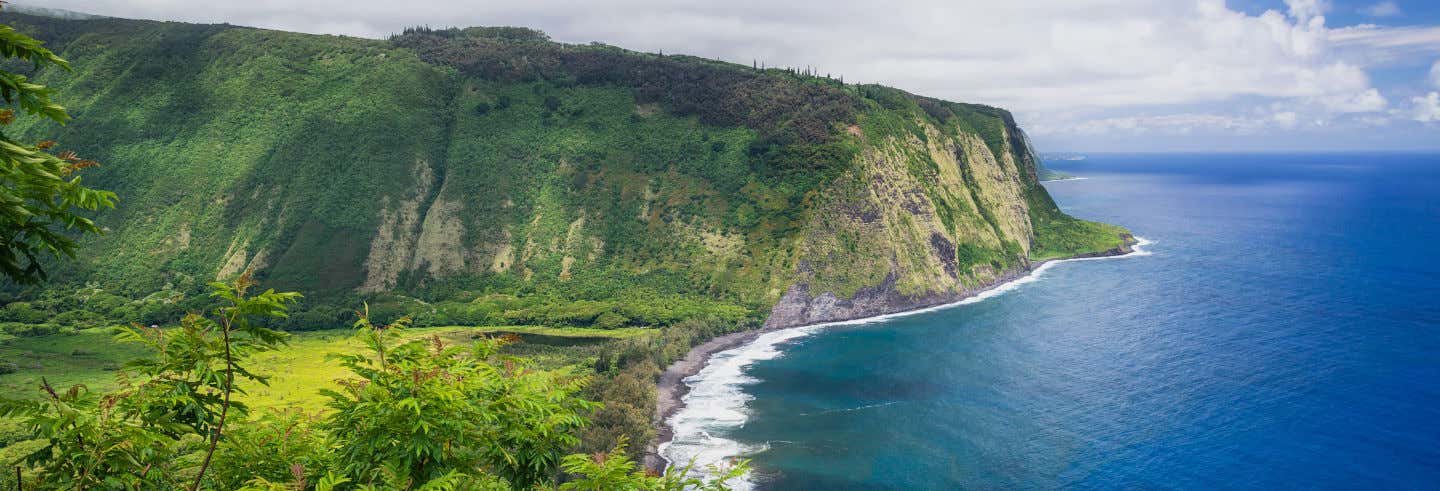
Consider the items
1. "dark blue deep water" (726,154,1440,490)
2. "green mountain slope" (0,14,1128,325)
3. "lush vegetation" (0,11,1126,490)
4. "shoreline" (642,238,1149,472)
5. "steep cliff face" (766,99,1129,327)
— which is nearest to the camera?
"dark blue deep water" (726,154,1440,490)

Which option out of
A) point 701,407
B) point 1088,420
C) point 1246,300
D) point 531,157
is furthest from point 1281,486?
point 531,157

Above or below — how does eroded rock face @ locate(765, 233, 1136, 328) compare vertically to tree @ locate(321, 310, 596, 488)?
below

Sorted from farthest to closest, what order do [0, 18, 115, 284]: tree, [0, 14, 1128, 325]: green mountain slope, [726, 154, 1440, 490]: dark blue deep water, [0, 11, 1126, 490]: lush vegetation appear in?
[0, 14, 1128, 325]: green mountain slope
[0, 11, 1126, 490]: lush vegetation
[726, 154, 1440, 490]: dark blue deep water
[0, 18, 115, 284]: tree

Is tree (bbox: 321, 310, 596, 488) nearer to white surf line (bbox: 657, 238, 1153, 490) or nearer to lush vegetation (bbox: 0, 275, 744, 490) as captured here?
lush vegetation (bbox: 0, 275, 744, 490)

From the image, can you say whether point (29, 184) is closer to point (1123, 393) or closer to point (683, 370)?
point (683, 370)

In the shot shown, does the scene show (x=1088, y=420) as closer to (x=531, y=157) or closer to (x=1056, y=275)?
(x=1056, y=275)

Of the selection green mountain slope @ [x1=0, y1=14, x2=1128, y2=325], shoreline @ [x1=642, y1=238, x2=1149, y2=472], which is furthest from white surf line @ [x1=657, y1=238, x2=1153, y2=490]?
green mountain slope @ [x1=0, y1=14, x2=1128, y2=325]
